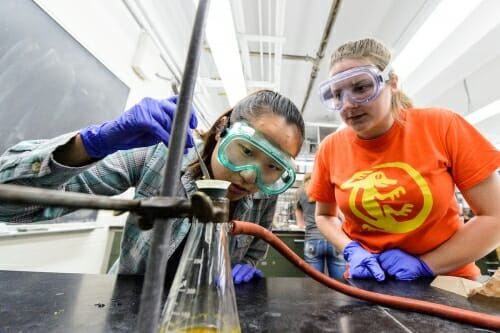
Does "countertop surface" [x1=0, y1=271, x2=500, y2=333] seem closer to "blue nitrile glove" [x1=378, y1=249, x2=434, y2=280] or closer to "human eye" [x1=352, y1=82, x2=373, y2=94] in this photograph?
"blue nitrile glove" [x1=378, y1=249, x2=434, y2=280]

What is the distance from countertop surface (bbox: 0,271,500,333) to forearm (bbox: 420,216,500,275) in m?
0.27

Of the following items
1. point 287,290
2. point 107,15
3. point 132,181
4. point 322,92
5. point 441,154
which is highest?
point 107,15

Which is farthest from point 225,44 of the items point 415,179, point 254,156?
point 415,179

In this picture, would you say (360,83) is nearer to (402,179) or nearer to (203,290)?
(402,179)

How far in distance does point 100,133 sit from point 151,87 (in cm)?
232

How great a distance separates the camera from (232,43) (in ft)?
6.35

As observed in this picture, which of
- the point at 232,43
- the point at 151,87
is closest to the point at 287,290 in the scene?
the point at 232,43

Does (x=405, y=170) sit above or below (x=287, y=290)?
above

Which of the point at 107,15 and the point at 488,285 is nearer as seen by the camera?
the point at 488,285

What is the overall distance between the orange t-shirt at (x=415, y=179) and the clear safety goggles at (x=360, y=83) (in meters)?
0.15

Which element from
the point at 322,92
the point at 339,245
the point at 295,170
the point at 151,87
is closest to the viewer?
the point at 295,170

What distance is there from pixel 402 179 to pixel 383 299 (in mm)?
522

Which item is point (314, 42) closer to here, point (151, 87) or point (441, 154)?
point (151, 87)

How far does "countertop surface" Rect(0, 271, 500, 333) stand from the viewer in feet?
1.26
